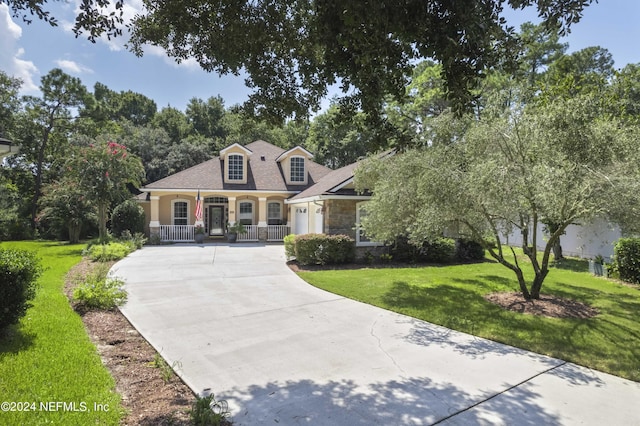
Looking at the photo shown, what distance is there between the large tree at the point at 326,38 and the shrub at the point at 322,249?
735 cm


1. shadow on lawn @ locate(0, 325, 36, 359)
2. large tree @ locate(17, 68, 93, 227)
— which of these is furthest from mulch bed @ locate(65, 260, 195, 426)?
large tree @ locate(17, 68, 93, 227)

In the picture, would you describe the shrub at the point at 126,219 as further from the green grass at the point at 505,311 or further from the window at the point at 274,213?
the green grass at the point at 505,311

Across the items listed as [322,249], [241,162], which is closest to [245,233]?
[241,162]

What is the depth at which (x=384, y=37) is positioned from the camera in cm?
370

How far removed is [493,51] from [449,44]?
637 millimetres

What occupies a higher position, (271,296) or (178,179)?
(178,179)

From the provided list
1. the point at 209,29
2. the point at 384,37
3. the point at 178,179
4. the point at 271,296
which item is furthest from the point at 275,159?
the point at 384,37

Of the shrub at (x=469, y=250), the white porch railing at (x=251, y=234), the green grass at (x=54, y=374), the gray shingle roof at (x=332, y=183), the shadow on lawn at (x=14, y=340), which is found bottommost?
the green grass at (x=54, y=374)

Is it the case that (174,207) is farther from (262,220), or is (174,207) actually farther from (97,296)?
(97,296)

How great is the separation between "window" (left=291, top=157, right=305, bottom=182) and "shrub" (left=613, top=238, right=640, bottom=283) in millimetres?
15833

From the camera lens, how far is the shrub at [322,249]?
12828mm

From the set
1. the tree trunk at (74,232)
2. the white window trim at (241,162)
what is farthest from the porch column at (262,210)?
the tree trunk at (74,232)

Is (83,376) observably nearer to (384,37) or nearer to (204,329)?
(204,329)

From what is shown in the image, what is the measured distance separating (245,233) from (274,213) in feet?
8.59
